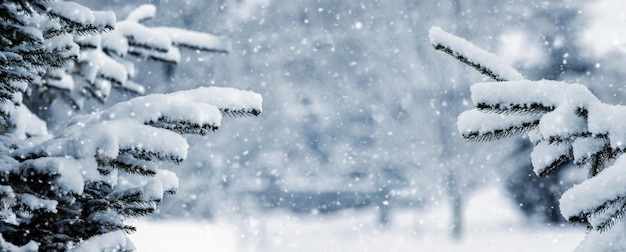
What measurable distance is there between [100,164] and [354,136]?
13.0 m

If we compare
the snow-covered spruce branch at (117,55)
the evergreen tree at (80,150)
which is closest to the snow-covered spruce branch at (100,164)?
the evergreen tree at (80,150)

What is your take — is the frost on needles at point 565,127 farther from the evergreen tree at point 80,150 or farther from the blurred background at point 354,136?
the blurred background at point 354,136

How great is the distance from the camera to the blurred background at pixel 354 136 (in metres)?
12.6

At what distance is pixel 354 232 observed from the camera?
15125 mm

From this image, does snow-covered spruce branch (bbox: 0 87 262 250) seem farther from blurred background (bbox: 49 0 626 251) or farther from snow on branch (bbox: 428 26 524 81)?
blurred background (bbox: 49 0 626 251)

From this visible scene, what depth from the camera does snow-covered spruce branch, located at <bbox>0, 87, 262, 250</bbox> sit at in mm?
1255

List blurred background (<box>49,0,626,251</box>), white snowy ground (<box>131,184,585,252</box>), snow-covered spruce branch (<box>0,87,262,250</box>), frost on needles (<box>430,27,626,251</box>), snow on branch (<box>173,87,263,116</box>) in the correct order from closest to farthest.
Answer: frost on needles (<box>430,27,626,251</box>) → snow-covered spruce branch (<box>0,87,262,250</box>) → snow on branch (<box>173,87,263,116</box>) → blurred background (<box>49,0,626,251</box>) → white snowy ground (<box>131,184,585,252</box>)

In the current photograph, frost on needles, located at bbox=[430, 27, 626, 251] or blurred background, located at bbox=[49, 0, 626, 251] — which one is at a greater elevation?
blurred background, located at bbox=[49, 0, 626, 251]

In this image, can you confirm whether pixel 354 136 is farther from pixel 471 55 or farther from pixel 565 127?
pixel 565 127

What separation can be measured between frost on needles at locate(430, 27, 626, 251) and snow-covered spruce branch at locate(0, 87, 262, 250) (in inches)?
23.4

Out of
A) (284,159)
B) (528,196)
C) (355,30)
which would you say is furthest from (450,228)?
(355,30)

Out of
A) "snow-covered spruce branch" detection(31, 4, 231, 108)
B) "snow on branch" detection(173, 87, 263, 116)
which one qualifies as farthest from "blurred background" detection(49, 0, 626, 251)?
"snow on branch" detection(173, 87, 263, 116)

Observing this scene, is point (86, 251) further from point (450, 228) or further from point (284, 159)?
point (450, 228)

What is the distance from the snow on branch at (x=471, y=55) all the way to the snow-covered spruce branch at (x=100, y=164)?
0.53m
